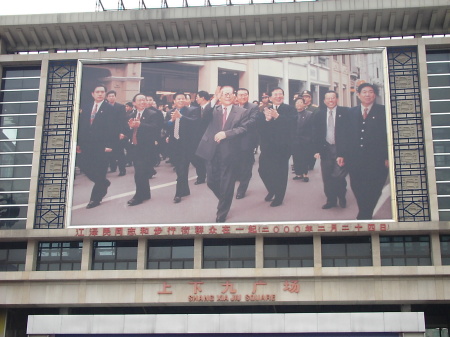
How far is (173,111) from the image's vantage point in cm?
4412

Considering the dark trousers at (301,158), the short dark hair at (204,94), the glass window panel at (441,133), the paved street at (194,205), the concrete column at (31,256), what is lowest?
the concrete column at (31,256)

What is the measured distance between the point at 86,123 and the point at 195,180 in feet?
27.1

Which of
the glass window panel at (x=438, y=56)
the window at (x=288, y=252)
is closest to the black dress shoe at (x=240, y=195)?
the window at (x=288, y=252)

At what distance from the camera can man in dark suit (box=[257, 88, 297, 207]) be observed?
42.2m

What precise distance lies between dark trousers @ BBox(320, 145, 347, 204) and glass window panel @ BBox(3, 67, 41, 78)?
20.2 meters

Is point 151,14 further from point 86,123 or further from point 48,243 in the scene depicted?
point 48,243

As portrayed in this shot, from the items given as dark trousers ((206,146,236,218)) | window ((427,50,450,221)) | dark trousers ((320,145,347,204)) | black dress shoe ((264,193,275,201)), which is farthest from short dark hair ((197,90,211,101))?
window ((427,50,450,221))

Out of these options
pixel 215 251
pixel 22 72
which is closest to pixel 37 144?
pixel 22 72

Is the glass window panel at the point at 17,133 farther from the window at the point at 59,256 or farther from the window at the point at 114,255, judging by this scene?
the window at the point at 114,255

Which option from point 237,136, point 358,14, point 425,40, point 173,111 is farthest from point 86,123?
point 425,40

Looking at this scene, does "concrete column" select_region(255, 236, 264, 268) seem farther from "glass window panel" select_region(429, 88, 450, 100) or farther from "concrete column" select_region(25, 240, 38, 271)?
"glass window panel" select_region(429, 88, 450, 100)

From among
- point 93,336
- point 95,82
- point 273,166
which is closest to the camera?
point 93,336

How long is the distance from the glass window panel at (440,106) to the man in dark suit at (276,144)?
872 cm

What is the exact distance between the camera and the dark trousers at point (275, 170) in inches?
1657
